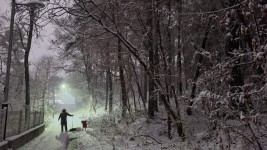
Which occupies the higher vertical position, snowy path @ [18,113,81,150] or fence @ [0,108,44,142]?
fence @ [0,108,44,142]

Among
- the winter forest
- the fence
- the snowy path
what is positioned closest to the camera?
the winter forest

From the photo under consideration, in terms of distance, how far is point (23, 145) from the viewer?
51.1 ft

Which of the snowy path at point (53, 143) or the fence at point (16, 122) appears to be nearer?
the fence at point (16, 122)

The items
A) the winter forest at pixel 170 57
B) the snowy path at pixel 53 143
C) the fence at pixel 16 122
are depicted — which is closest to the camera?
the winter forest at pixel 170 57

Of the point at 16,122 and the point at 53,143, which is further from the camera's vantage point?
the point at 53,143

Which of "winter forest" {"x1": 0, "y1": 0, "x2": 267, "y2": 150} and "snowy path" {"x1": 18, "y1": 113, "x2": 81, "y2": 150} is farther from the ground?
Result: "winter forest" {"x1": 0, "y1": 0, "x2": 267, "y2": 150}

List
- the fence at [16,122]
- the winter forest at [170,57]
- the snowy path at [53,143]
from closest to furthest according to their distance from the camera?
the winter forest at [170,57] → the fence at [16,122] → the snowy path at [53,143]

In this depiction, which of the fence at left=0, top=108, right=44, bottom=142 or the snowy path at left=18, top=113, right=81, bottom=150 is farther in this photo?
the snowy path at left=18, top=113, right=81, bottom=150

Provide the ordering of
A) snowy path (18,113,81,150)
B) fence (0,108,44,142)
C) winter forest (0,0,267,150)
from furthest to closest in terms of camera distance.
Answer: snowy path (18,113,81,150) → fence (0,108,44,142) → winter forest (0,0,267,150)

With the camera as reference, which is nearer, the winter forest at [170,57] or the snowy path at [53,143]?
the winter forest at [170,57]

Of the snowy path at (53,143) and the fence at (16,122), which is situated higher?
the fence at (16,122)

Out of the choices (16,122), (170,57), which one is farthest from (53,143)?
(170,57)

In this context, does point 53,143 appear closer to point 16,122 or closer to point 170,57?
point 16,122

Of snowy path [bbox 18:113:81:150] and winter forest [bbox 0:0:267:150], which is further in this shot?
snowy path [bbox 18:113:81:150]
